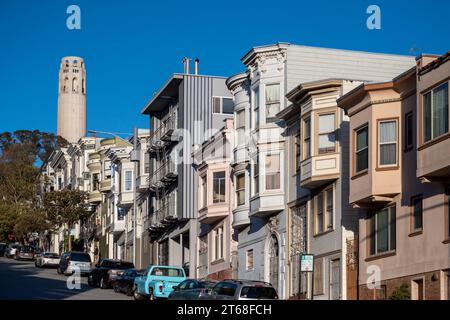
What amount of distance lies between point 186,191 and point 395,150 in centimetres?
2637

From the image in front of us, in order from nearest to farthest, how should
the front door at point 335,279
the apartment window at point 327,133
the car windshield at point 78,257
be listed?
the front door at point 335,279, the apartment window at point 327,133, the car windshield at point 78,257

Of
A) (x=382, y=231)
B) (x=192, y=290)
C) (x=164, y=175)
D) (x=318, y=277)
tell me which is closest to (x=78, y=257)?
(x=164, y=175)

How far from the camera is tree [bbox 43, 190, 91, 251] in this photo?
292 feet

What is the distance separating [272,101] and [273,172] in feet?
11.2

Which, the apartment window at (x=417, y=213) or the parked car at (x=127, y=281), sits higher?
the apartment window at (x=417, y=213)

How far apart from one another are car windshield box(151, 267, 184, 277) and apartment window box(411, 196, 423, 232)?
42.6ft

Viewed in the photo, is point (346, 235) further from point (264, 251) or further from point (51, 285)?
point (51, 285)

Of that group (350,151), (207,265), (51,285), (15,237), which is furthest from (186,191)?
(15,237)

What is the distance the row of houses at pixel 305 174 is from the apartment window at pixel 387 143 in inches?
1.7

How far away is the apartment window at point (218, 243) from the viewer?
54.4 m

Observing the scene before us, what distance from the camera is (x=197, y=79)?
62.7m

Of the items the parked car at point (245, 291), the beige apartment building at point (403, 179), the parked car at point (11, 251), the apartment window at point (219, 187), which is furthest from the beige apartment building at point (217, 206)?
the parked car at point (11, 251)

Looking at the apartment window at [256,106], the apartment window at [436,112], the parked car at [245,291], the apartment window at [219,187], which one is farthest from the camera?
the apartment window at [219,187]

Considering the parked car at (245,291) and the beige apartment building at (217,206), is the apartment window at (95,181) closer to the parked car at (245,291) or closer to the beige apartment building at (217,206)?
the beige apartment building at (217,206)
